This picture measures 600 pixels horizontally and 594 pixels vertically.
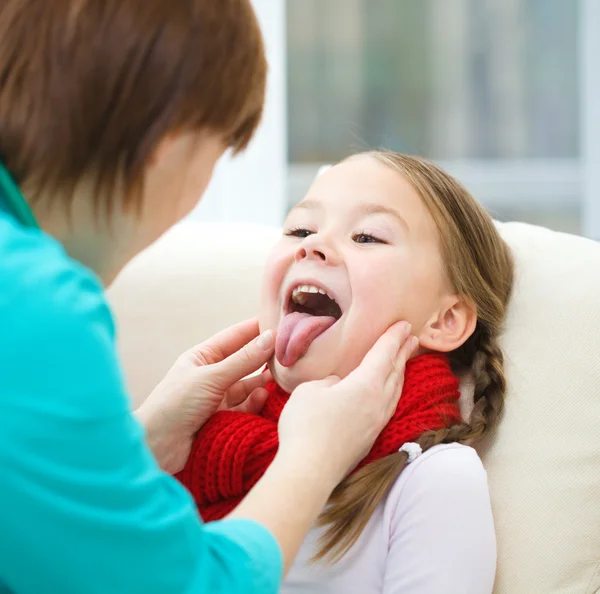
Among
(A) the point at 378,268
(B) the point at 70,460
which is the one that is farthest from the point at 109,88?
(A) the point at 378,268

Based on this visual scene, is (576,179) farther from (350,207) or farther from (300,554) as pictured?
(300,554)

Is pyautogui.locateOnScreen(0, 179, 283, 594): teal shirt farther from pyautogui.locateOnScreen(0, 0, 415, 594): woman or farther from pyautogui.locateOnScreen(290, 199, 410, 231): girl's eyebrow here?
pyautogui.locateOnScreen(290, 199, 410, 231): girl's eyebrow

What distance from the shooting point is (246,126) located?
0.95 m

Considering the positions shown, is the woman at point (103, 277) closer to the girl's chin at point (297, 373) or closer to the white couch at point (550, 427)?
the girl's chin at point (297, 373)

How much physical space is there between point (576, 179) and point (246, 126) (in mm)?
2436

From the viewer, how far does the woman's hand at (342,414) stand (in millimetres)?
980

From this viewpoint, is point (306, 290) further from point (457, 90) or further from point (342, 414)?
point (457, 90)

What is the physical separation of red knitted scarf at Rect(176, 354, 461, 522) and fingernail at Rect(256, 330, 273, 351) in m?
0.10

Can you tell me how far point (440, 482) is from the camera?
1.16 meters

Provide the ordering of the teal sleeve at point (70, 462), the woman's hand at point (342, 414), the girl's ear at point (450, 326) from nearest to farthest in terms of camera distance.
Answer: the teal sleeve at point (70, 462) → the woman's hand at point (342, 414) → the girl's ear at point (450, 326)

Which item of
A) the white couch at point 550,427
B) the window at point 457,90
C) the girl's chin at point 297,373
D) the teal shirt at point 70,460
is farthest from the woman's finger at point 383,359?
the window at point 457,90

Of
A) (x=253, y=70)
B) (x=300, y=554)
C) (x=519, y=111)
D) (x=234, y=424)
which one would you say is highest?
(x=253, y=70)

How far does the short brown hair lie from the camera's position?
2.63 feet

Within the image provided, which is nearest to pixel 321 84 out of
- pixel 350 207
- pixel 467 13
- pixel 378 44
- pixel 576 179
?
pixel 378 44
